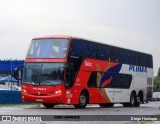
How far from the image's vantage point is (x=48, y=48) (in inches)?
1016

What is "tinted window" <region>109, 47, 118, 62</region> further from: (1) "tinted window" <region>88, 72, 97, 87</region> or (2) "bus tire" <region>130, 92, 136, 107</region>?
(2) "bus tire" <region>130, 92, 136, 107</region>

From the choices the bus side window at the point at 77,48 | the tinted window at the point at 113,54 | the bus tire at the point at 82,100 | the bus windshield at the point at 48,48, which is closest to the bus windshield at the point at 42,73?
the bus windshield at the point at 48,48

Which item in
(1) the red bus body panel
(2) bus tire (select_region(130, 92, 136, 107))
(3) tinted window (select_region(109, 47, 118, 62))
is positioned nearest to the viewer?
(1) the red bus body panel

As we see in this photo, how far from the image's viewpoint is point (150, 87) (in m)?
37.4

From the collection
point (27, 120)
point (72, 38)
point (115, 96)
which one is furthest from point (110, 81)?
point (27, 120)

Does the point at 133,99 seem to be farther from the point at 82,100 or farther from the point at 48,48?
the point at 48,48

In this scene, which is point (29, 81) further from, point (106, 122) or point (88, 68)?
point (106, 122)

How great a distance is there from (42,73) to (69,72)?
54.8 inches

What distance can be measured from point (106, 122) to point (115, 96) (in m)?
16.0

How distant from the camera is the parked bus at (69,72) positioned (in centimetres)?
2527

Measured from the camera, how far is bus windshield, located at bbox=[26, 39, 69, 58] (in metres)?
25.5

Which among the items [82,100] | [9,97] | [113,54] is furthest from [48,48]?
[9,97]

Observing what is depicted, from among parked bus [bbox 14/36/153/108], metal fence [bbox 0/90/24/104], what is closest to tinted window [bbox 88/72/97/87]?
parked bus [bbox 14/36/153/108]

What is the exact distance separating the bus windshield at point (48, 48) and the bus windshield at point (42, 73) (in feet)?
1.58
